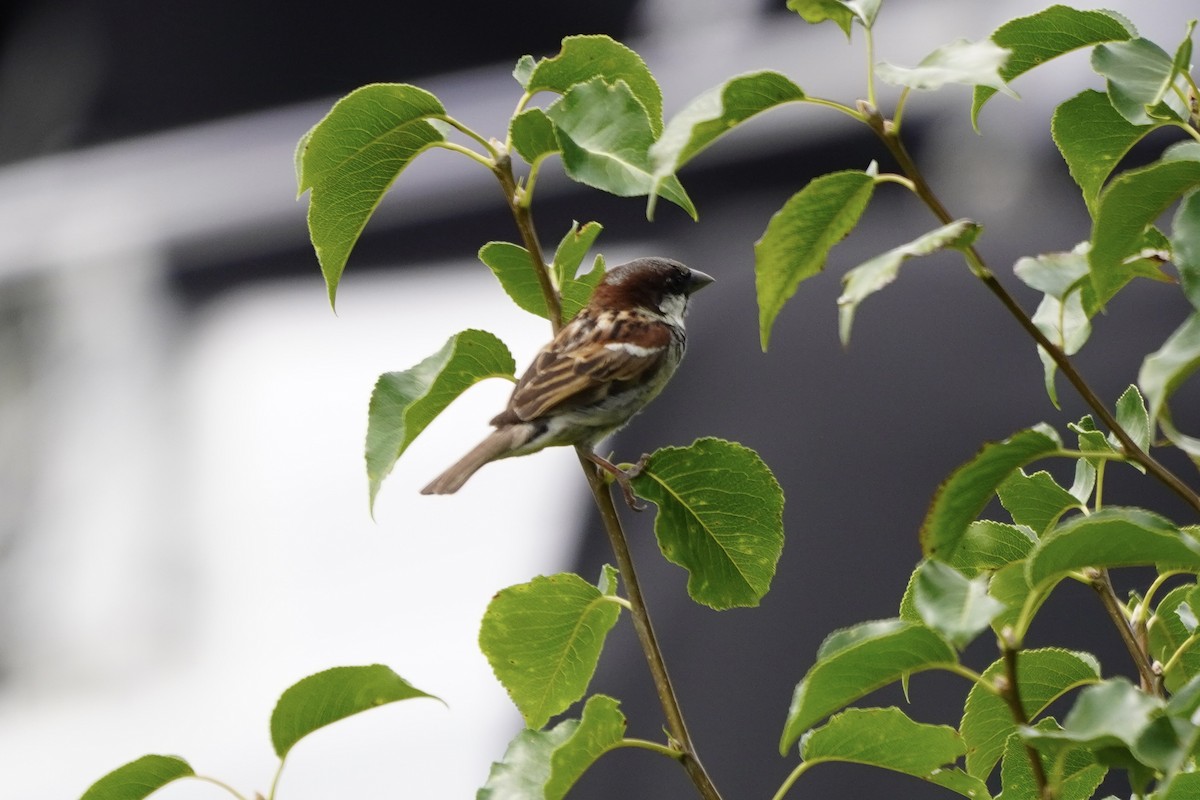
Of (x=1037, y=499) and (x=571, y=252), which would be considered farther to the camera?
(x=571, y=252)

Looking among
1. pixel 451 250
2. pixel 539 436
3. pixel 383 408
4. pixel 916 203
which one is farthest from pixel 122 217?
pixel 383 408

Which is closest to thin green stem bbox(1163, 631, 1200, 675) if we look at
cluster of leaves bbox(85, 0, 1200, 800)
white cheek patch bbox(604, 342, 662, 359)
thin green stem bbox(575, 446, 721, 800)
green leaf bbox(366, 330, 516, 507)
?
cluster of leaves bbox(85, 0, 1200, 800)

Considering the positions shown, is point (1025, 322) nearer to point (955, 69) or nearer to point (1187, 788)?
point (955, 69)

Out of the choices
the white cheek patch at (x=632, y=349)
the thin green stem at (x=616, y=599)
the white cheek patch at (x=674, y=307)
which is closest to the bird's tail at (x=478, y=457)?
the white cheek patch at (x=632, y=349)

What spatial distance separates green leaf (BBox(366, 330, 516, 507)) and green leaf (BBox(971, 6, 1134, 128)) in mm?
429

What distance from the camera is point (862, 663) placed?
2.66ft

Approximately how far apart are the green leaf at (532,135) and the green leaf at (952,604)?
1.55 feet

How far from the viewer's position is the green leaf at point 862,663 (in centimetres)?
79

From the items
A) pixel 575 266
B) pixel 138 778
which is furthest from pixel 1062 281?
pixel 138 778

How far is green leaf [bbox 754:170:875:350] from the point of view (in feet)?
2.92

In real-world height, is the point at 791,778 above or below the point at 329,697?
below

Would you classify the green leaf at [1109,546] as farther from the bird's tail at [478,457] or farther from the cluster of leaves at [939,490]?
the bird's tail at [478,457]

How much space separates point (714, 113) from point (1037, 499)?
0.49m

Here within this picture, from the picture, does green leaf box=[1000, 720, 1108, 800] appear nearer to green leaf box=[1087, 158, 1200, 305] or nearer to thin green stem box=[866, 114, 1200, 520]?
thin green stem box=[866, 114, 1200, 520]
